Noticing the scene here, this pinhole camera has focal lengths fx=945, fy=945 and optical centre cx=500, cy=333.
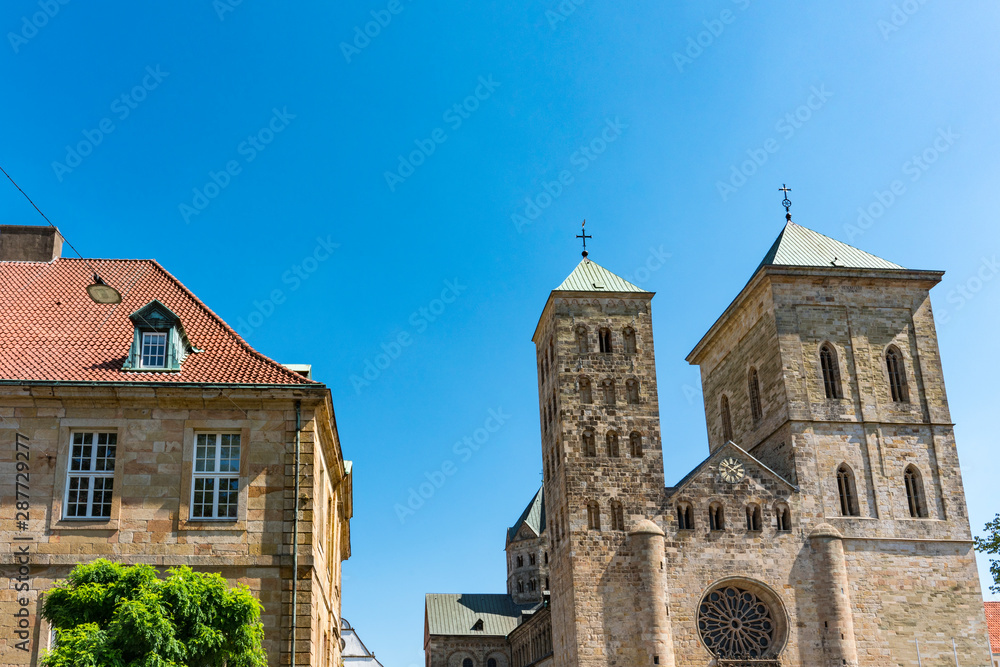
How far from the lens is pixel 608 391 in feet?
152

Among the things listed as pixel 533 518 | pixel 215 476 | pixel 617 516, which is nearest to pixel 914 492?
pixel 617 516

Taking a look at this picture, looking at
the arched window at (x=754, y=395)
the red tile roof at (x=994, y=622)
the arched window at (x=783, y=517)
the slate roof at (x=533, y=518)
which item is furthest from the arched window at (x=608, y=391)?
the slate roof at (x=533, y=518)

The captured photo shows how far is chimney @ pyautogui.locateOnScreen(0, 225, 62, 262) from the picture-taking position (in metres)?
23.9

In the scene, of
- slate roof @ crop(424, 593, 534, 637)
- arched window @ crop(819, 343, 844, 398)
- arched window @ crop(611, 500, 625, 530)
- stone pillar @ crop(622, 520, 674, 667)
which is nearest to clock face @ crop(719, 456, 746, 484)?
stone pillar @ crop(622, 520, 674, 667)

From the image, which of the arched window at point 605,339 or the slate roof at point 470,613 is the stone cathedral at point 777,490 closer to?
the arched window at point 605,339

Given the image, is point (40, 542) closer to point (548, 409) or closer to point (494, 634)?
point (548, 409)

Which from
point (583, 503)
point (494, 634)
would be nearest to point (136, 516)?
point (583, 503)

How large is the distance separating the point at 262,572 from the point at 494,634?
6532cm

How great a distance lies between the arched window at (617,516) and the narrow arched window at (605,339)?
7988 millimetres

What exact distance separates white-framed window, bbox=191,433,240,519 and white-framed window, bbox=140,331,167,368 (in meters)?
1.92

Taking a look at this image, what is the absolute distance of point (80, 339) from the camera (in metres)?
21.0

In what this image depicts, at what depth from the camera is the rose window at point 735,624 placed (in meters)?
40.8

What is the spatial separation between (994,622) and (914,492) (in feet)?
74.4

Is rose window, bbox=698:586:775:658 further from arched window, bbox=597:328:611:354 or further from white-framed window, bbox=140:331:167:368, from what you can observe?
white-framed window, bbox=140:331:167:368
